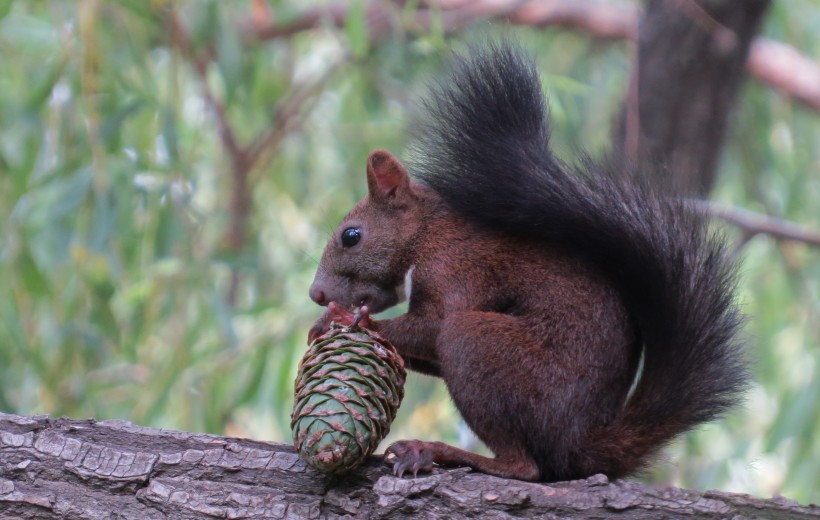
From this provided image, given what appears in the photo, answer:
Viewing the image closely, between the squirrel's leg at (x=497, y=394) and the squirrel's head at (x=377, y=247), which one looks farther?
the squirrel's head at (x=377, y=247)

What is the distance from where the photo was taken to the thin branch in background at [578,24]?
4047 mm

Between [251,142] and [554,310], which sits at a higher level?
[251,142]

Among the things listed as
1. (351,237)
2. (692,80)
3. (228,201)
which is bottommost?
(351,237)

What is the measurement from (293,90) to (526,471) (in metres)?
2.76

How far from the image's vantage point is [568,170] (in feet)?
6.40

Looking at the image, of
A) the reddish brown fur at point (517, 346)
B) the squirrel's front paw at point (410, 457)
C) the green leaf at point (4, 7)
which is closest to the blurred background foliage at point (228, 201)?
the green leaf at point (4, 7)

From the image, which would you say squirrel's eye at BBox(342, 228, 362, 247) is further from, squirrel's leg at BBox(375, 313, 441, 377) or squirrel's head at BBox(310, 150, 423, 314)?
squirrel's leg at BBox(375, 313, 441, 377)

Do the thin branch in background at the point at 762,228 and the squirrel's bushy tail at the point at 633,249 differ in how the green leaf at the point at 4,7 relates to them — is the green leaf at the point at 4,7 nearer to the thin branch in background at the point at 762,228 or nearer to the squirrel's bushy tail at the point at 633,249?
the squirrel's bushy tail at the point at 633,249

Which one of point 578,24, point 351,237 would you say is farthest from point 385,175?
point 578,24

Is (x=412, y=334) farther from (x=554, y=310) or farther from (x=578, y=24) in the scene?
(x=578, y=24)

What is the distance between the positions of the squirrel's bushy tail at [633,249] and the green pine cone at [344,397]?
1.24ft

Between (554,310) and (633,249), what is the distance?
0.18 metres

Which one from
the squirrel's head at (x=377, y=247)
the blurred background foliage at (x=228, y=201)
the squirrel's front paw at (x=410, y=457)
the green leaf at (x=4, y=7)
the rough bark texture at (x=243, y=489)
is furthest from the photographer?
the blurred background foliage at (x=228, y=201)

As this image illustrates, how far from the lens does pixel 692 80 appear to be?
10.1 feet
